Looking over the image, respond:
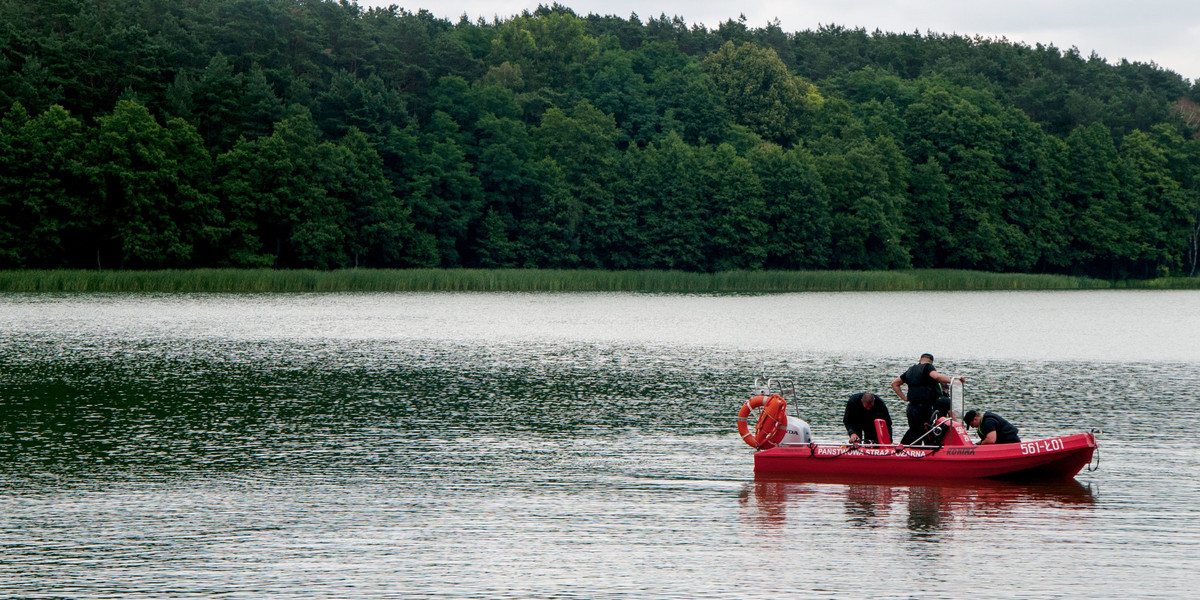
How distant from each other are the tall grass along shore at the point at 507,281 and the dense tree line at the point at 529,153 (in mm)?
8962

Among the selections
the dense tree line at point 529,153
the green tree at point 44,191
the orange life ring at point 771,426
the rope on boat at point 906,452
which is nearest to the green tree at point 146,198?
the dense tree line at point 529,153

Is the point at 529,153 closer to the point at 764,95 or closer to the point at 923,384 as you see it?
the point at 764,95

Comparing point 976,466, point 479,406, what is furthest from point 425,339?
point 976,466

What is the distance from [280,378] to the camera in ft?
115

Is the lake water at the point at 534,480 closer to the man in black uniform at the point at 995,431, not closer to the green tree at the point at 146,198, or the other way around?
the man in black uniform at the point at 995,431

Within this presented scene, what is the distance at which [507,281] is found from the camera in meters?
91.0

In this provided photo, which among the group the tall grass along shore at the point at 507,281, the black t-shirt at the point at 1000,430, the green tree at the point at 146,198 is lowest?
the black t-shirt at the point at 1000,430

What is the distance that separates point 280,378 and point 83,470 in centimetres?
1445

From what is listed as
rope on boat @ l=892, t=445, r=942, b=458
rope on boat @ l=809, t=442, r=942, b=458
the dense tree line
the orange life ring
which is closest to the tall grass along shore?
the dense tree line

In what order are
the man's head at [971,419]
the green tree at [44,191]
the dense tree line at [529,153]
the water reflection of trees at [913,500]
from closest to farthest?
the water reflection of trees at [913,500] → the man's head at [971,419] → the green tree at [44,191] → the dense tree line at [529,153]

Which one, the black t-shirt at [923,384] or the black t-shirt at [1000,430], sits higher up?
the black t-shirt at [923,384]

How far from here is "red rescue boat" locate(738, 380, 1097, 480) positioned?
65.8 ft

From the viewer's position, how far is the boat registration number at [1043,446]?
20.0 meters

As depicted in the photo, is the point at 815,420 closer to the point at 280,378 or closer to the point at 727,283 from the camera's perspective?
the point at 280,378
